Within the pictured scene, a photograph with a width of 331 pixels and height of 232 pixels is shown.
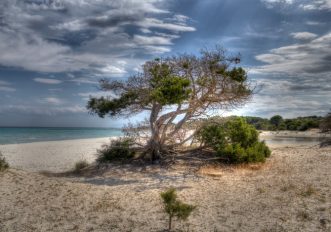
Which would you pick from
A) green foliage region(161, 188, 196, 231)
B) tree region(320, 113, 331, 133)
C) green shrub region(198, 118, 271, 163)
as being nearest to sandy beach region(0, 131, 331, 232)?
green foliage region(161, 188, 196, 231)

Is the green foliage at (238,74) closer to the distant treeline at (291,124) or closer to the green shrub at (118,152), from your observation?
Result: the green shrub at (118,152)

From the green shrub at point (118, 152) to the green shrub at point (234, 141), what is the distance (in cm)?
358

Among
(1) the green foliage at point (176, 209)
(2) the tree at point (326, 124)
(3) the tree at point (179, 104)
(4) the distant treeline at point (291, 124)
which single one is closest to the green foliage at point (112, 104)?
(3) the tree at point (179, 104)

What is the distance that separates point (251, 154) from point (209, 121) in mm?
2570

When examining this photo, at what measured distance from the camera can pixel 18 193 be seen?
9625mm

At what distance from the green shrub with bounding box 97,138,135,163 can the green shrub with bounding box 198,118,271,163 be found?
11.8ft

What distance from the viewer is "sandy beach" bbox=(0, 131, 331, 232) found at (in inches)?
286

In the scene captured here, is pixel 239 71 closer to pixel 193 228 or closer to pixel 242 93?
pixel 242 93

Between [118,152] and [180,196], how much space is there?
25.9 ft

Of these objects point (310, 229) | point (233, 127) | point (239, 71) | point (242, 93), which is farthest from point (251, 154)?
point (310, 229)

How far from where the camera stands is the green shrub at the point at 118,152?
1678 centimetres

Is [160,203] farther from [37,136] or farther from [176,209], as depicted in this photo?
[37,136]

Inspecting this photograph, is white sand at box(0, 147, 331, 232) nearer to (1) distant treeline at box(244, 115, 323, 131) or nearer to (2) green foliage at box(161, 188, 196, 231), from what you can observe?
(2) green foliage at box(161, 188, 196, 231)

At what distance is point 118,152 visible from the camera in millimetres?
16984
